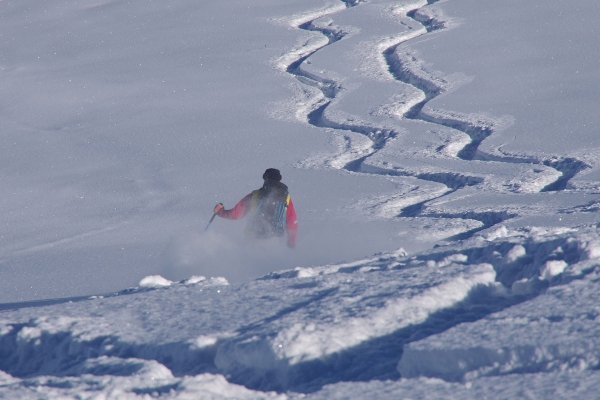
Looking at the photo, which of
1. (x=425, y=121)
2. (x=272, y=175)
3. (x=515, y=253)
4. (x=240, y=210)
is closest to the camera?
(x=515, y=253)

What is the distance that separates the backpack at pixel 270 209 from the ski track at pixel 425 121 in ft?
4.59

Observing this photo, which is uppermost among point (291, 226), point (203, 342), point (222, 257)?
point (203, 342)

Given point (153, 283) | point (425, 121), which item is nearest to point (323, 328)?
point (153, 283)

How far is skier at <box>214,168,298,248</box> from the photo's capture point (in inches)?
216

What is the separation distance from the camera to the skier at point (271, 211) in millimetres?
5477

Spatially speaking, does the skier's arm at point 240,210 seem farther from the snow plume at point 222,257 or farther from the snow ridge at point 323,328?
the snow ridge at point 323,328

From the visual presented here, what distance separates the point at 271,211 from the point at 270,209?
0.7 inches

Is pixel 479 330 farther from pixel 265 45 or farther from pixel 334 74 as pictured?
pixel 265 45

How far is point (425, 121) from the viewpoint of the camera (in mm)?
10703

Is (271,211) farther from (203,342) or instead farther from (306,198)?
(203,342)

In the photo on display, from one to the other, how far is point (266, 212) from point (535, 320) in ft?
11.5

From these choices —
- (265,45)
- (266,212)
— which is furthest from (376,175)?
(265,45)

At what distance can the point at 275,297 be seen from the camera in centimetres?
280

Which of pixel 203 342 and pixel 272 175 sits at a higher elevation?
pixel 203 342
